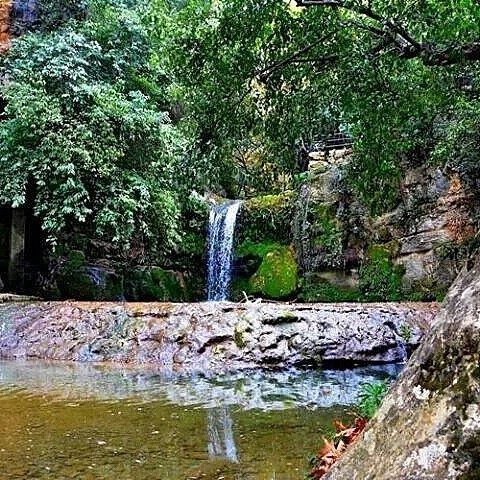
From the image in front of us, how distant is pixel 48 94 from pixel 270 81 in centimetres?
832

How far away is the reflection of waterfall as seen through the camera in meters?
4.01

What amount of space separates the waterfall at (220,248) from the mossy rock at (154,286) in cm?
79

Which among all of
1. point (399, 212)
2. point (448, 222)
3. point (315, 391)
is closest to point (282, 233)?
point (399, 212)

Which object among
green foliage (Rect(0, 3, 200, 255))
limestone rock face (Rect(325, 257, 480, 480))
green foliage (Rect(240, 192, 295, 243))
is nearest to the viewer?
limestone rock face (Rect(325, 257, 480, 480))

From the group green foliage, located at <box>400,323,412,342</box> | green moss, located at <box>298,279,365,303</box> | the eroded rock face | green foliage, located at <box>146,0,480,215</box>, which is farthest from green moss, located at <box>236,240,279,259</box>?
green foliage, located at <box>146,0,480,215</box>

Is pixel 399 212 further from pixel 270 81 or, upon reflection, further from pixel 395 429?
pixel 395 429

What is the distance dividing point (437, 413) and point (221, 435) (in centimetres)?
295

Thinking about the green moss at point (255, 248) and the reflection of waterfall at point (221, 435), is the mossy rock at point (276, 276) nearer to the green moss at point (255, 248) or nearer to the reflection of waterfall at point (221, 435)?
the green moss at point (255, 248)

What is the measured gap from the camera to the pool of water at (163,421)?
3.70 metres

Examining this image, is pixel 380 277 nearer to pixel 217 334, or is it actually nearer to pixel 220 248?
pixel 220 248

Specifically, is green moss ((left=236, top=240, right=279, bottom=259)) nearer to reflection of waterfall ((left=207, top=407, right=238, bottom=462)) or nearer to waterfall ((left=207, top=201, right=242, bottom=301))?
waterfall ((left=207, top=201, right=242, bottom=301))

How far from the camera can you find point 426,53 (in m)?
4.32

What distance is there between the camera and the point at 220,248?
51.3 feet

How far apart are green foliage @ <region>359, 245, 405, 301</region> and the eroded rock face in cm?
334
